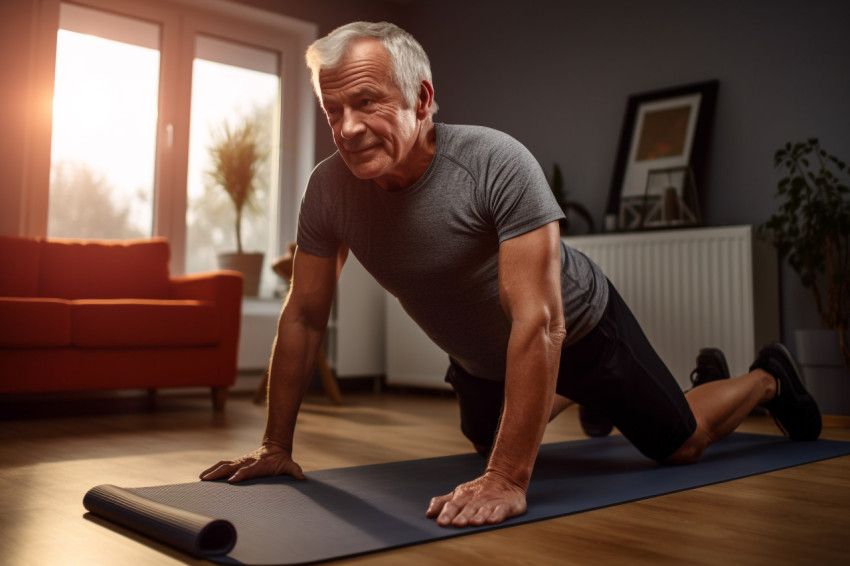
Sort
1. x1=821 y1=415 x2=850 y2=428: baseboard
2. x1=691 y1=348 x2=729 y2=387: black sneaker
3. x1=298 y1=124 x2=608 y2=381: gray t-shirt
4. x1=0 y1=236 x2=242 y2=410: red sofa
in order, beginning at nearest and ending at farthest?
x1=298 y1=124 x2=608 y2=381: gray t-shirt, x1=691 y1=348 x2=729 y2=387: black sneaker, x1=821 y1=415 x2=850 y2=428: baseboard, x1=0 y1=236 x2=242 y2=410: red sofa

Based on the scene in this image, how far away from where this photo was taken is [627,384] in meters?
1.72

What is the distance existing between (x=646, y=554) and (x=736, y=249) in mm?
2354

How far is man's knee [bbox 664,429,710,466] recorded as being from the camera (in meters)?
1.85

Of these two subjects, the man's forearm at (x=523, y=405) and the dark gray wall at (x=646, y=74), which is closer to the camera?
the man's forearm at (x=523, y=405)

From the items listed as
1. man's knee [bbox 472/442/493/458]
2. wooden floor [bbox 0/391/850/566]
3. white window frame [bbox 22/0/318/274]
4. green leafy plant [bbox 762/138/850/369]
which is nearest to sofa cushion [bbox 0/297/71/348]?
wooden floor [bbox 0/391/850/566]

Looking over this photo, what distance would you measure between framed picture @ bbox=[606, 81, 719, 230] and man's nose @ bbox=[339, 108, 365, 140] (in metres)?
2.46

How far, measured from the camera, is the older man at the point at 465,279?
1348 millimetres

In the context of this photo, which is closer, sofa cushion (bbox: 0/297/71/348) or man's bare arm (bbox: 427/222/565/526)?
man's bare arm (bbox: 427/222/565/526)

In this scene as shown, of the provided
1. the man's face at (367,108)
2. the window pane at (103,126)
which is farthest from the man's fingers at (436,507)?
the window pane at (103,126)

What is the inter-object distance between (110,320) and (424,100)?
2.09 meters

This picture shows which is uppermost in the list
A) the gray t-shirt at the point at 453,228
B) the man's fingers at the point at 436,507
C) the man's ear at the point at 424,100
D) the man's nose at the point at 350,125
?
the man's ear at the point at 424,100

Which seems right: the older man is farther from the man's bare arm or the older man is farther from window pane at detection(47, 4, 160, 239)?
window pane at detection(47, 4, 160, 239)

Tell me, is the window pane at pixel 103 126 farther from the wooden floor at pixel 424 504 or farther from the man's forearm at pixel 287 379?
the man's forearm at pixel 287 379

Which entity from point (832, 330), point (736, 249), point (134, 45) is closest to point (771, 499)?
point (832, 330)
